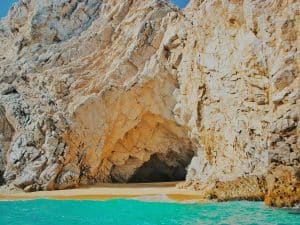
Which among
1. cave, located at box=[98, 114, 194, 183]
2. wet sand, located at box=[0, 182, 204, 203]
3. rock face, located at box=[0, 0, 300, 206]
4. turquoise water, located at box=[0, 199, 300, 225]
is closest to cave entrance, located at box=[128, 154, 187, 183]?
rock face, located at box=[0, 0, 300, 206]

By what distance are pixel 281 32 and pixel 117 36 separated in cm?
1767

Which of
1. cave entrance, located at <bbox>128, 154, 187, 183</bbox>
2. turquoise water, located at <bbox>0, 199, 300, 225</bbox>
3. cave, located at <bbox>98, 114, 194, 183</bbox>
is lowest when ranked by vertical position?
turquoise water, located at <bbox>0, 199, 300, 225</bbox>

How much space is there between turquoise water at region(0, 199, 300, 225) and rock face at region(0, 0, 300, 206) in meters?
3.28

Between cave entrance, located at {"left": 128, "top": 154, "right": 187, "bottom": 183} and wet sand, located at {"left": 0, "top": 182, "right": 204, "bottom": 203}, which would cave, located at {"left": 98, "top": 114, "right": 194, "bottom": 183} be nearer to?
cave entrance, located at {"left": 128, "top": 154, "right": 187, "bottom": 183}

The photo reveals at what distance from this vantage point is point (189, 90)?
30047 millimetres

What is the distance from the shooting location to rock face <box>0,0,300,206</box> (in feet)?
72.9

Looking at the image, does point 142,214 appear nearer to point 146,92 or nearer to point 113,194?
point 113,194

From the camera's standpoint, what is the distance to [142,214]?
16438 mm

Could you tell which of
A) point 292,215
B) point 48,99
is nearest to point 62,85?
point 48,99

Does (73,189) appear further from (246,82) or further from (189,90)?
(246,82)

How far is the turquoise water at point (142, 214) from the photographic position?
47.3 feet

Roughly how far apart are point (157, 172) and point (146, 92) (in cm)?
813

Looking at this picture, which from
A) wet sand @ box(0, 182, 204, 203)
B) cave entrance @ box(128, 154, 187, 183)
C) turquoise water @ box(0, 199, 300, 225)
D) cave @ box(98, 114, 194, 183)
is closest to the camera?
turquoise water @ box(0, 199, 300, 225)

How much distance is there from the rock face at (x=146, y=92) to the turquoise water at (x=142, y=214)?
328 cm
